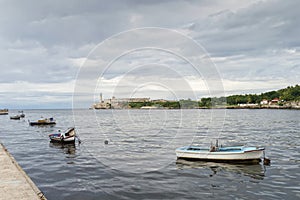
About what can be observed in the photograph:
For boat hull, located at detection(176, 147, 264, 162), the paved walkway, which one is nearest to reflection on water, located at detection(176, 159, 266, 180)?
boat hull, located at detection(176, 147, 264, 162)

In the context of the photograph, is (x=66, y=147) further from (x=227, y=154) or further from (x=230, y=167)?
(x=230, y=167)

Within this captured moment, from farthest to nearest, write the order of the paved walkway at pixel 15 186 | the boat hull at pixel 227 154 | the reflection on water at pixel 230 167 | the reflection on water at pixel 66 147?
1. the reflection on water at pixel 66 147
2. the boat hull at pixel 227 154
3. the reflection on water at pixel 230 167
4. the paved walkway at pixel 15 186

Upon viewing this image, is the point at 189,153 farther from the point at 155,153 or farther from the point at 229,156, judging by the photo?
the point at 155,153

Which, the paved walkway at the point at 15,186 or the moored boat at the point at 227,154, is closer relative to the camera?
the paved walkway at the point at 15,186

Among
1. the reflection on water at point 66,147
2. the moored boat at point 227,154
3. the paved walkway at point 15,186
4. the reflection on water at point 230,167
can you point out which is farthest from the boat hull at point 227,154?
the paved walkway at point 15,186

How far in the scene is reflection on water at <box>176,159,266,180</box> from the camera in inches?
945

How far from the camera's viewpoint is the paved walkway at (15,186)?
12375 mm

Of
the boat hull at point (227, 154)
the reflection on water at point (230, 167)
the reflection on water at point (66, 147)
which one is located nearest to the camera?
the reflection on water at point (230, 167)

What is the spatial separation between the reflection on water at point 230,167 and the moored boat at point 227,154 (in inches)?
25.1

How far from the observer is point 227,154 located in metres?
27.4

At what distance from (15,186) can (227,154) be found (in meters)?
20.2

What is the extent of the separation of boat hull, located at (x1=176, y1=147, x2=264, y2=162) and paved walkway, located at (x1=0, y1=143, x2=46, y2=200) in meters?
17.3

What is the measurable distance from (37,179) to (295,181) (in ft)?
68.3

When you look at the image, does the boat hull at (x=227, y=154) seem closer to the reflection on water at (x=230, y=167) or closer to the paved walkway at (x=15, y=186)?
the reflection on water at (x=230, y=167)
